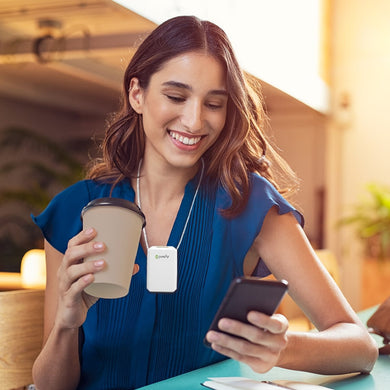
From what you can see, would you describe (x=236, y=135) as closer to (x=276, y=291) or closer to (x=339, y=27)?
(x=276, y=291)

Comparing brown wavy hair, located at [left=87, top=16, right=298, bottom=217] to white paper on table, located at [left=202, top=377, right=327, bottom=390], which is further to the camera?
brown wavy hair, located at [left=87, top=16, right=298, bottom=217]

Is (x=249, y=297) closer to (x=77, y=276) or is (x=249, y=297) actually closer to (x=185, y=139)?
(x=77, y=276)

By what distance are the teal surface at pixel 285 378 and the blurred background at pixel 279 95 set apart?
2159 mm

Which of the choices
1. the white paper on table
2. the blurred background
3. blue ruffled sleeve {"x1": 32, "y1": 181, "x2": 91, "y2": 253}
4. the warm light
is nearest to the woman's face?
blue ruffled sleeve {"x1": 32, "y1": 181, "x2": 91, "y2": 253}

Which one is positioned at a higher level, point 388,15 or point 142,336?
point 388,15

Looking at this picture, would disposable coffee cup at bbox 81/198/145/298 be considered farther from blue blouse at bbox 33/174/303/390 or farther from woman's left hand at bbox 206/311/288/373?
blue blouse at bbox 33/174/303/390

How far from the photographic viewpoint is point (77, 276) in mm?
1091

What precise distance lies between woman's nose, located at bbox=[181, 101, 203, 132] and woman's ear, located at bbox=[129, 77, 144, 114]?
0.17m

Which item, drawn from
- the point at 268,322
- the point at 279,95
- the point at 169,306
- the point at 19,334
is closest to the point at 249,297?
the point at 268,322

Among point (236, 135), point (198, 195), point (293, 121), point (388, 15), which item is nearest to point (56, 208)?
point (198, 195)

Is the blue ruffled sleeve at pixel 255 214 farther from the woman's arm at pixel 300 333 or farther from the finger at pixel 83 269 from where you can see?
the finger at pixel 83 269

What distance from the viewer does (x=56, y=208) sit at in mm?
1536

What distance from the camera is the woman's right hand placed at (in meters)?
1.05

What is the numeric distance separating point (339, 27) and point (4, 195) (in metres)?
4.41
